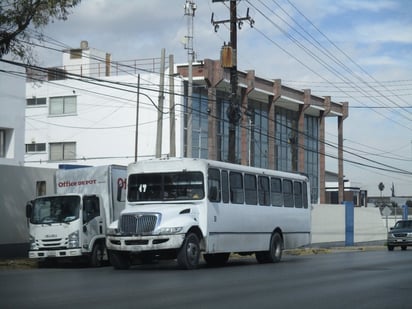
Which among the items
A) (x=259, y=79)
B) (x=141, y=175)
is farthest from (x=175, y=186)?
(x=259, y=79)

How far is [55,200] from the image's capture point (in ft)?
73.4

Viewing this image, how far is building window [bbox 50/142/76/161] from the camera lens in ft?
169

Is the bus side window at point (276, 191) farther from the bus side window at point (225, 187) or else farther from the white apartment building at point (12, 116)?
the white apartment building at point (12, 116)

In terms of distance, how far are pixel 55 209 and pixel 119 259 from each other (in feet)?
11.0

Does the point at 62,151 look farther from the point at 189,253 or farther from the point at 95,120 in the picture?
the point at 189,253

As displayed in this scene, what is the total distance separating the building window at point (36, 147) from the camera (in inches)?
2063

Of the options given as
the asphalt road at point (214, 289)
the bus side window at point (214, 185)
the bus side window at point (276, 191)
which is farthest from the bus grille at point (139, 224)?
the bus side window at point (276, 191)

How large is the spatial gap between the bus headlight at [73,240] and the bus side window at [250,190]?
5333 millimetres

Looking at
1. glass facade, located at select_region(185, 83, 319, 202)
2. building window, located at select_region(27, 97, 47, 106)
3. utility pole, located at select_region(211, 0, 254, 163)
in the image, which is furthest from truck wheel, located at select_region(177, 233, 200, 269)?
building window, located at select_region(27, 97, 47, 106)

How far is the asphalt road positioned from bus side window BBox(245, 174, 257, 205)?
3085 mm

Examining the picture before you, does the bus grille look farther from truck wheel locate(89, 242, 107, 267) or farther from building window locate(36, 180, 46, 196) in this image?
building window locate(36, 180, 46, 196)

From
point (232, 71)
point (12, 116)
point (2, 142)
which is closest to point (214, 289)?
point (232, 71)

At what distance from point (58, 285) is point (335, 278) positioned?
6.43 meters

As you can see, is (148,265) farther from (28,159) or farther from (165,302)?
(28,159)
